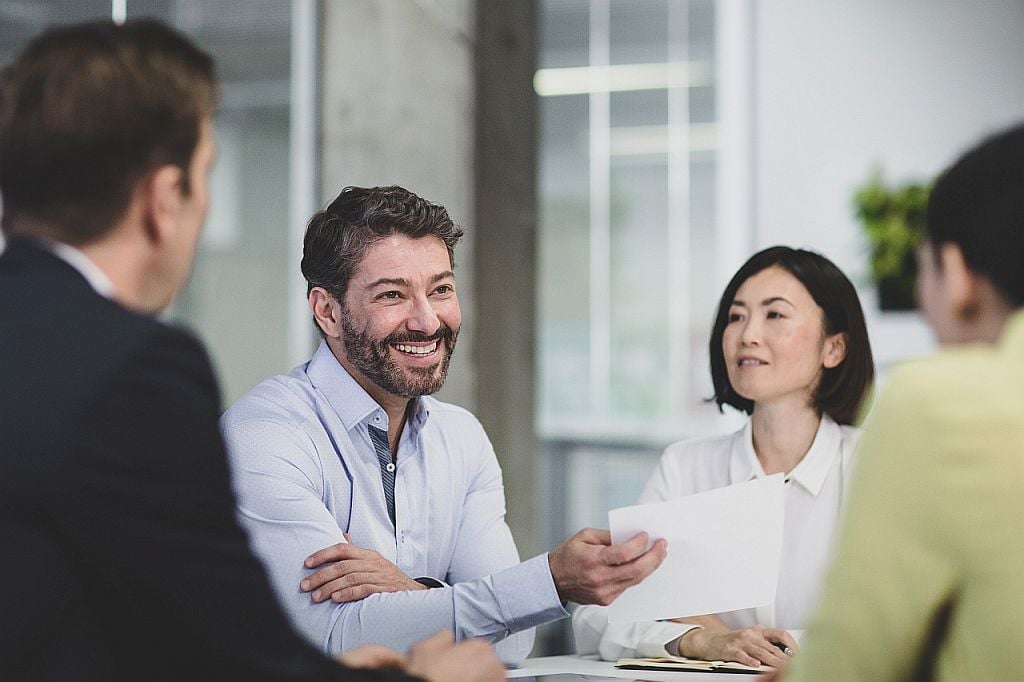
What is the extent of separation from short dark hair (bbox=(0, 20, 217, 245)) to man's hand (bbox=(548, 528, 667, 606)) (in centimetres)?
101

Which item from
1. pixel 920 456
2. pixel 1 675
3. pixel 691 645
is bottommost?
pixel 691 645

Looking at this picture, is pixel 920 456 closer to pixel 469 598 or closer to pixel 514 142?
pixel 469 598

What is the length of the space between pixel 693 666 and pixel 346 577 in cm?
64

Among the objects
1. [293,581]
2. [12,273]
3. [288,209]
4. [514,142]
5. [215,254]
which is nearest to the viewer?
[12,273]

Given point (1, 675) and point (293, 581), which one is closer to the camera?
point (1, 675)

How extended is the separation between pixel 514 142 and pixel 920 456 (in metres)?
3.26

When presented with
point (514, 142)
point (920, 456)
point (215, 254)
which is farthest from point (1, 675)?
point (514, 142)

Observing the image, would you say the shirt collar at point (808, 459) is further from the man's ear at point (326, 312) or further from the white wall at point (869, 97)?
the white wall at point (869, 97)

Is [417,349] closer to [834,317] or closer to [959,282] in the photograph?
[834,317]

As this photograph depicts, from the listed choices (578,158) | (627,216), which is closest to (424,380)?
(627,216)

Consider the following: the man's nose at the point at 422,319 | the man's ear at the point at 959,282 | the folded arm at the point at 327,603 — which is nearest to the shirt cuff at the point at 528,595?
the folded arm at the point at 327,603

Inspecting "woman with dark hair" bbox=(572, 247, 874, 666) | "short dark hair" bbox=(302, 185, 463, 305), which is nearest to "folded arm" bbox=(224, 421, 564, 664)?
"short dark hair" bbox=(302, 185, 463, 305)

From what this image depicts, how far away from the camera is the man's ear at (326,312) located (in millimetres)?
2441

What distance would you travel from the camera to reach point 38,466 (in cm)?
105
